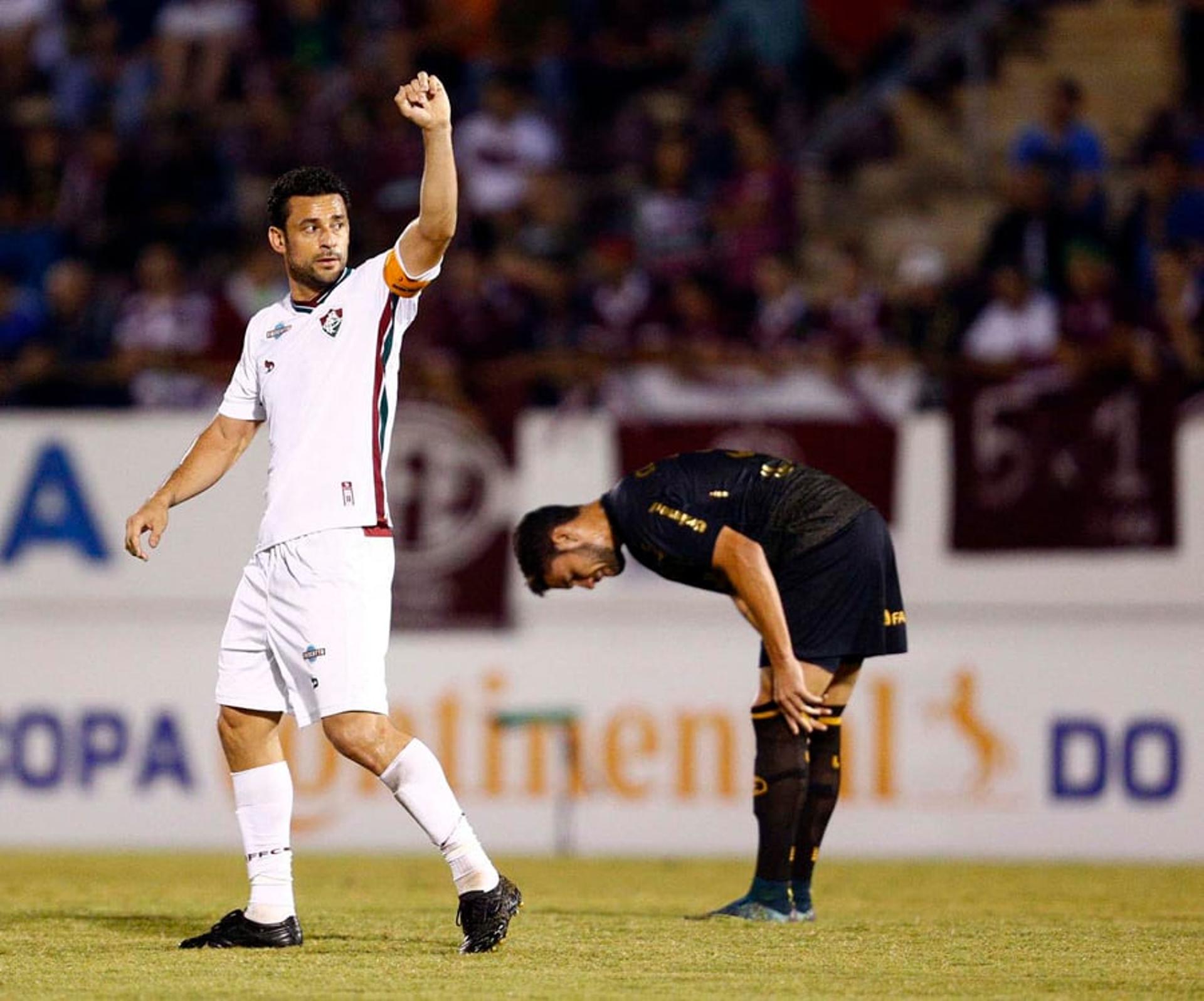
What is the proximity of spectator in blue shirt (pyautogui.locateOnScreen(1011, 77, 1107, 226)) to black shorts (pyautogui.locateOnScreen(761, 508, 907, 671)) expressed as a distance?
260 inches

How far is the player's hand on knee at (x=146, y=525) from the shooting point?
22.2ft

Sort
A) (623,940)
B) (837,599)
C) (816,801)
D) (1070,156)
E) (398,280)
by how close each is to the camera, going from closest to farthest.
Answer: (398,280) → (623,940) → (837,599) → (816,801) → (1070,156)

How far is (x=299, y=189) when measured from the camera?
6938mm

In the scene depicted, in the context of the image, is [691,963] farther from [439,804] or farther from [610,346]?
[610,346]

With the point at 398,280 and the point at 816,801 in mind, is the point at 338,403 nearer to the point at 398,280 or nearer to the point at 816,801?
the point at 398,280

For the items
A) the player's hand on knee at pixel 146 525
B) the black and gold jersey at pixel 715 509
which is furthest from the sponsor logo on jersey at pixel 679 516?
the player's hand on knee at pixel 146 525

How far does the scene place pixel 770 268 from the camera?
1369 cm

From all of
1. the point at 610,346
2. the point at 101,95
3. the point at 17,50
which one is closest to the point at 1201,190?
the point at 610,346

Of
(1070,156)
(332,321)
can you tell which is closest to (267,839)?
(332,321)

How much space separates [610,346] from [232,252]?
332 cm

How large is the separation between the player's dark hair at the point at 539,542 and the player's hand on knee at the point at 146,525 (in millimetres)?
1247

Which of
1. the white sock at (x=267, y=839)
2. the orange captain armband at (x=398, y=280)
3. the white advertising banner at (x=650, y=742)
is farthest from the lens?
the white advertising banner at (x=650, y=742)

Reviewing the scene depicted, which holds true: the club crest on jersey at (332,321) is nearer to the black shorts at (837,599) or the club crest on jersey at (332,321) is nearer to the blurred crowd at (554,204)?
the black shorts at (837,599)

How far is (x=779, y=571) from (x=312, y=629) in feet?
6.28
